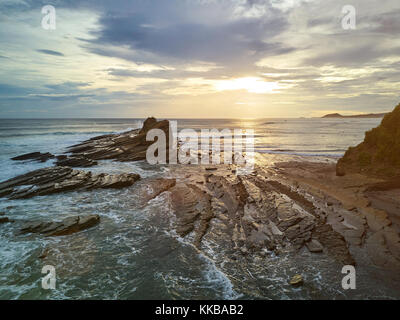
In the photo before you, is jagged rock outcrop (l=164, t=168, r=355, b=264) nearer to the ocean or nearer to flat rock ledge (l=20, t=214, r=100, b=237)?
the ocean

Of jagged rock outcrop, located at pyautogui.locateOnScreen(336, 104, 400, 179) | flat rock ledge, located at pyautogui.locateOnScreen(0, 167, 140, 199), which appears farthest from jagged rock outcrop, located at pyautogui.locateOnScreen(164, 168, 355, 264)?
jagged rock outcrop, located at pyautogui.locateOnScreen(336, 104, 400, 179)

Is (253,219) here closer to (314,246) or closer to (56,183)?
(314,246)

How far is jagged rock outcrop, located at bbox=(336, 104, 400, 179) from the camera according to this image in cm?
1605

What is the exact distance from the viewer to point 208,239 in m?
9.72

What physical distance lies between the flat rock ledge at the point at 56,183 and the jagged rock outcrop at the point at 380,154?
2026 cm

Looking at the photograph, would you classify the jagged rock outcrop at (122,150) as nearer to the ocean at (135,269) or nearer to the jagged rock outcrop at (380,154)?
the ocean at (135,269)

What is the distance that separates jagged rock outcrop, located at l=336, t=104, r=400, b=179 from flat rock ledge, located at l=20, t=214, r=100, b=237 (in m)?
20.4

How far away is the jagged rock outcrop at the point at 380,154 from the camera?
16.0 meters
